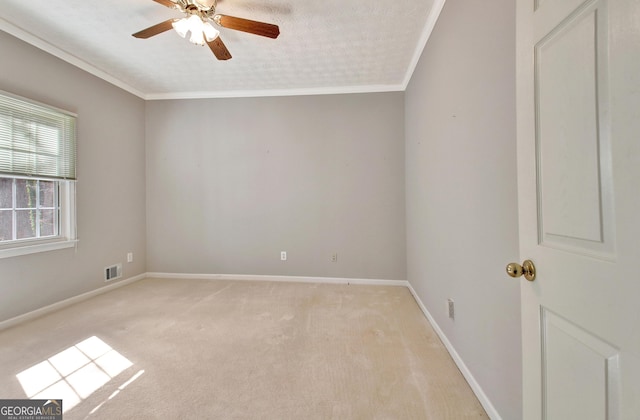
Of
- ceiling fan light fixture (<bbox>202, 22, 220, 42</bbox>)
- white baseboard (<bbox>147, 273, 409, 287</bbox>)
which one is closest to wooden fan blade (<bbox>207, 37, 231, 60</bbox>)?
ceiling fan light fixture (<bbox>202, 22, 220, 42</bbox>)

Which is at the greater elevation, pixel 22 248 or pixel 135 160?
pixel 135 160

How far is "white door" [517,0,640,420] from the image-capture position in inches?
19.8

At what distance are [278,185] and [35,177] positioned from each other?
242 centimetres

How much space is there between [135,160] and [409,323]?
158 inches

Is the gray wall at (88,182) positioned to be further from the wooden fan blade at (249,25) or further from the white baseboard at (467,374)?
the white baseboard at (467,374)

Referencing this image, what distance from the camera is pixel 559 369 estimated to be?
688 millimetres

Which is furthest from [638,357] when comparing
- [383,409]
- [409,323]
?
[409,323]

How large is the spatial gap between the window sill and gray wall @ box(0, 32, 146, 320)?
0.19 feet

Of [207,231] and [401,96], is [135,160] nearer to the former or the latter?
[207,231]

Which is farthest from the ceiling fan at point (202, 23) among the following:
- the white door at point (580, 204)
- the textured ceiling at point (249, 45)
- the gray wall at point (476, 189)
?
the white door at point (580, 204)

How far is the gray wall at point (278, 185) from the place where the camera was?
10.8 feet

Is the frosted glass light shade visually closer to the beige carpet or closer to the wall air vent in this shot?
the beige carpet

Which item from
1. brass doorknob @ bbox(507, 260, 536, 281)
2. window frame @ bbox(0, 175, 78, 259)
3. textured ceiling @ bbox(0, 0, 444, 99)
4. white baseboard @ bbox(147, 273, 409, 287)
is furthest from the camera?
white baseboard @ bbox(147, 273, 409, 287)

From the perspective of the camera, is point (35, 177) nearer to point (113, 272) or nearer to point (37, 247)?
point (37, 247)
